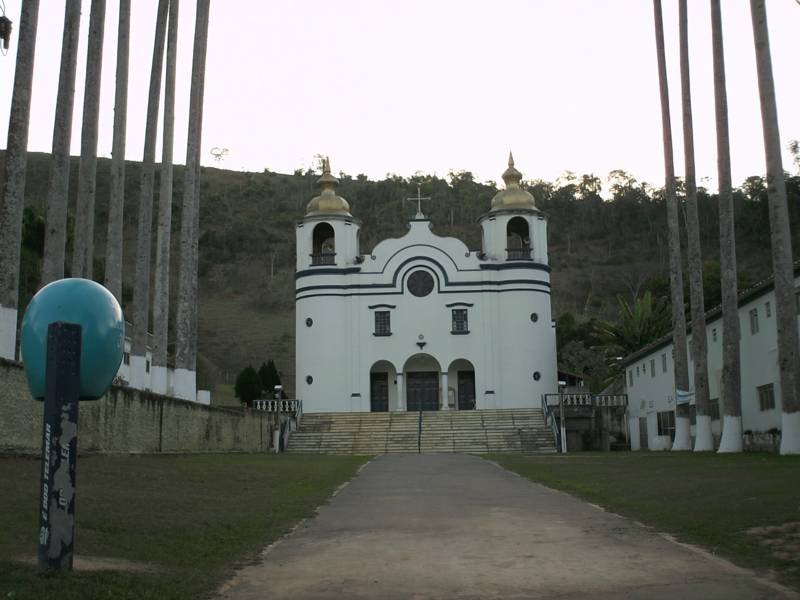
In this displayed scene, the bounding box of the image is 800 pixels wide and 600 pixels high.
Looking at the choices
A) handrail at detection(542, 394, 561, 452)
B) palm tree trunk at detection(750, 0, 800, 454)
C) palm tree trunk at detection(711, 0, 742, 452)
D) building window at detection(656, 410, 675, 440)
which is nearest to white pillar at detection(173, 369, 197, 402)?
palm tree trunk at detection(711, 0, 742, 452)

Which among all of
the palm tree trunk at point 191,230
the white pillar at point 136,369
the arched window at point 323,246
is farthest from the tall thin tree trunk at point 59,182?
the arched window at point 323,246

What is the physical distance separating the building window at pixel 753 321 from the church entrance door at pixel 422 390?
21.8 m

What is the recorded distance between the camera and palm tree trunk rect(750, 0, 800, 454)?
78.4ft

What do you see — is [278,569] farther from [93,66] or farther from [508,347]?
[508,347]

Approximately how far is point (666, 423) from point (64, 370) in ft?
118

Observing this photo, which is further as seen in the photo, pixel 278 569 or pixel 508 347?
pixel 508 347

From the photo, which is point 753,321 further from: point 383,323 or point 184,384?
point 383,323

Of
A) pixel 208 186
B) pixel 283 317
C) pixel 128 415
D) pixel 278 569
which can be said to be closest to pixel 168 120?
pixel 128 415

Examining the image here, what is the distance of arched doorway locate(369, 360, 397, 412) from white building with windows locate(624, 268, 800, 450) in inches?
475

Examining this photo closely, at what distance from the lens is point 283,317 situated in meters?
A: 93.0

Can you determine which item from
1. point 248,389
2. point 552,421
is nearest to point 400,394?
point 248,389

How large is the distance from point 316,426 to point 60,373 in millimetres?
38411

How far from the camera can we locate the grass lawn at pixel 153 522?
703 centimetres

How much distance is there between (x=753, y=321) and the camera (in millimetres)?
31312
